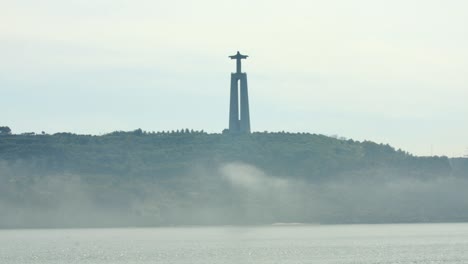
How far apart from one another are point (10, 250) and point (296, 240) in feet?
178

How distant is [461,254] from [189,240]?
59270 millimetres

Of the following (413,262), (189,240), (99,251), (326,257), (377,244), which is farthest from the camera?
(189,240)

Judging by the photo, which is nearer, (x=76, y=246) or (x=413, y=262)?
(x=413, y=262)

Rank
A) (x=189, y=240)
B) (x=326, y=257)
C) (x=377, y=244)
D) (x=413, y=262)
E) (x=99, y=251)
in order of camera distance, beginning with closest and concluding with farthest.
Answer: (x=413, y=262) < (x=326, y=257) < (x=99, y=251) < (x=377, y=244) < (x=189, y=240)

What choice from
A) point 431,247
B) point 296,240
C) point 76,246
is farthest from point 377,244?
point 76,246

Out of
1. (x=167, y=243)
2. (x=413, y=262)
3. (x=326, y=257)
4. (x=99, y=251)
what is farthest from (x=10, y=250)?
(x=413, y=262)

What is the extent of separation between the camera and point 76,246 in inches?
6806

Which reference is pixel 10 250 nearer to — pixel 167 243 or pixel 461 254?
pixel 167 243

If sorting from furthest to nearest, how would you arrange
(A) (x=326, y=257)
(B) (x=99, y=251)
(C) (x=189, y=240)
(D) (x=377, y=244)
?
(C) (x=189, y=240) → (D) (x=377, y=244) → (B) (x=99, y=251) → (A) (x=326, y=257)

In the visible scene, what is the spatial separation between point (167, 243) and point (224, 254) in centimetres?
3016

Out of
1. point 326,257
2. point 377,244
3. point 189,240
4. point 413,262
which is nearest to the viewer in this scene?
point 413,262

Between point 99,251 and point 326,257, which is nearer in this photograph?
point 326,257

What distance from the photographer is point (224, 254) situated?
14962 centimetres

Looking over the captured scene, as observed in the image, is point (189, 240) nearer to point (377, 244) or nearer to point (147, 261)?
point (377, 244)
